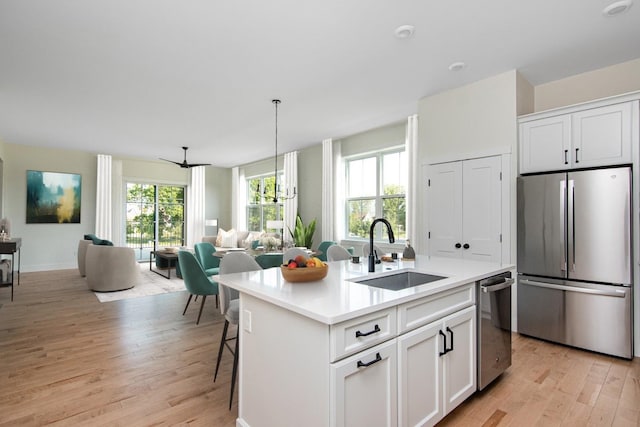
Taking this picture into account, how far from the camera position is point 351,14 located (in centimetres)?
248

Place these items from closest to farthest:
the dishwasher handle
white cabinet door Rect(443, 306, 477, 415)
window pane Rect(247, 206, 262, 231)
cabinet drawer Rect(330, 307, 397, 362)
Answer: cabinet drawer Rect(330, 307, 397, 362) < white cabinet door Rect(443, 306, 477, 415) < the dishwasher handle < window pane Rect(247, 206, 262, 231)

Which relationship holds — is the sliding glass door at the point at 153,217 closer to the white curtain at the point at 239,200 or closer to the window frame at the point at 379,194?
the white curtain at the point at 239,200

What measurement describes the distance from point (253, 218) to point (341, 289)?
7759 mm

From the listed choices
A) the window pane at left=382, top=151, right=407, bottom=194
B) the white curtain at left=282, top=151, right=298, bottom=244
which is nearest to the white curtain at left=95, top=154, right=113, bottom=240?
the white curtain at left=282, top=151, right=298, bottom=244

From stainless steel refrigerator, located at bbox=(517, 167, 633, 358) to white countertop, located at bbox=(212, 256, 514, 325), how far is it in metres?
1.13

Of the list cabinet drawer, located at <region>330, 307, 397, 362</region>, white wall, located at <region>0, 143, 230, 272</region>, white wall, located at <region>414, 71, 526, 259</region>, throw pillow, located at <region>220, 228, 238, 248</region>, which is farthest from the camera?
throw pillow, located at <region>220, 228, 238, 248</region>

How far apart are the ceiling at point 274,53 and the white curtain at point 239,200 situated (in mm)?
4426

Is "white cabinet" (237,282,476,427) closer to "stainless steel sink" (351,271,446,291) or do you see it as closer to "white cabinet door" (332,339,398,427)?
"white cabinet door" (332,339,398,427)

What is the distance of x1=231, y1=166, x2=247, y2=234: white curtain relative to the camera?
9438 millimetres

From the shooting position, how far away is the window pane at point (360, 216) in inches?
232

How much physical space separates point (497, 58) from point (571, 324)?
2634 mm

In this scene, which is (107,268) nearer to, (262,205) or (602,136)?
(262,205)

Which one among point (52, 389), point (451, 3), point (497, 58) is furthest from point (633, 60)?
point (52, 389)

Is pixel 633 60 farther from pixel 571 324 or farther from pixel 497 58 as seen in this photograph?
pixel 571 324
